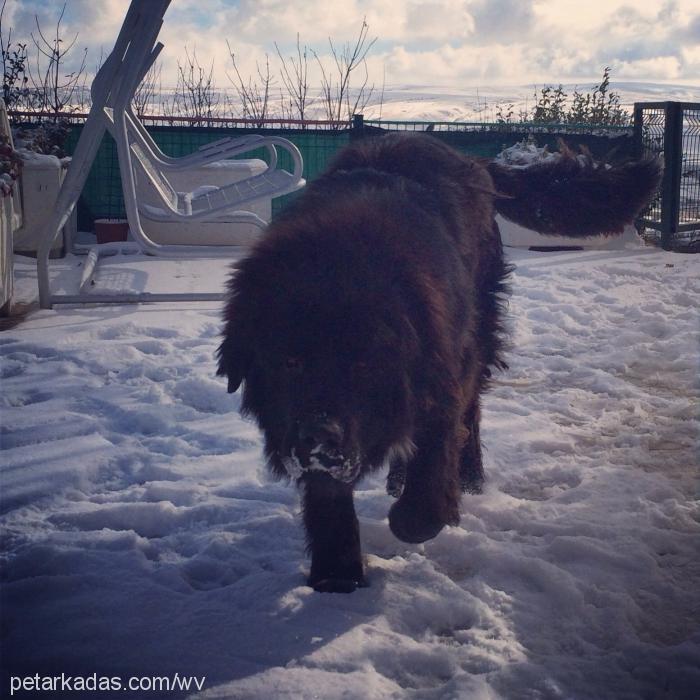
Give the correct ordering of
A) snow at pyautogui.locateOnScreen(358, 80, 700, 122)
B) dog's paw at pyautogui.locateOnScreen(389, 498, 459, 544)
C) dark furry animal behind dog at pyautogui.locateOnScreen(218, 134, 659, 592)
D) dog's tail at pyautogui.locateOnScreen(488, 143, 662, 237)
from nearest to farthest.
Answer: dark furry animal behind dog at pyautogui.locateOnScreen(218, 134, 659, 592)
dog's paw at pyautogui.locateOnScreen(389, 498, 459, 544)
dog's tail at pyautogui.locateOnScreen(488, 143, 662, 237)
snow at pyautogui.locateOnScreen(358, 80, 700, 122)

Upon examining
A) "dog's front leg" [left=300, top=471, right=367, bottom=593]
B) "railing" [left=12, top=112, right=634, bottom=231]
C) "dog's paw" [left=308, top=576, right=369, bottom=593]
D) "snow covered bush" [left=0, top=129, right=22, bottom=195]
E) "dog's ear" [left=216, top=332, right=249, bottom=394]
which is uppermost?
"railing" [left=12, top=112, right=634, bottom=231]

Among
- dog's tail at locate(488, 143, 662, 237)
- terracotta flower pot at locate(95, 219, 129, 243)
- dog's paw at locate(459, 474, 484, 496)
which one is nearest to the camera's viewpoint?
dog's paw at locate(459, 474, 484, 496)

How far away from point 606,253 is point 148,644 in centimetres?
760

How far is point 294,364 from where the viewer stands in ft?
6.82

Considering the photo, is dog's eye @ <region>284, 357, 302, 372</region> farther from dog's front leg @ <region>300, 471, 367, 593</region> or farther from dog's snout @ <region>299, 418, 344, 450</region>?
dog's front leg @ <region>300, 471, 367, 593</region>

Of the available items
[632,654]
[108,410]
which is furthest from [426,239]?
[108,410]

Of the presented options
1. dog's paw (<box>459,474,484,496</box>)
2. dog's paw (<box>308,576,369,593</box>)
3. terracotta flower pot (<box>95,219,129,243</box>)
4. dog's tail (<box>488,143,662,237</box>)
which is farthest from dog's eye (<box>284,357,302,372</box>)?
terracotta flower pot (<box>95,219,129,243</box>)

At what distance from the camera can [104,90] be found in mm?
5246

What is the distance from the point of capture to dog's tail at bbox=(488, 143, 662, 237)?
3711 millimetres

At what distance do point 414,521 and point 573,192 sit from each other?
2070mm

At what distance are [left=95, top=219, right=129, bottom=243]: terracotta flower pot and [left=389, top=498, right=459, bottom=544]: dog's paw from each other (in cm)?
641

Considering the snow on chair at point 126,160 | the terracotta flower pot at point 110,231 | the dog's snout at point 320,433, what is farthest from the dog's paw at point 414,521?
the terracotta flower pot at point 110,231

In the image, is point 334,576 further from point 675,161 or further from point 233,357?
point 675,161

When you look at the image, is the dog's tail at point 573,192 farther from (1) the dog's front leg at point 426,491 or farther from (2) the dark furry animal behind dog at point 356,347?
(1) the dog's front leg at point 426,491
